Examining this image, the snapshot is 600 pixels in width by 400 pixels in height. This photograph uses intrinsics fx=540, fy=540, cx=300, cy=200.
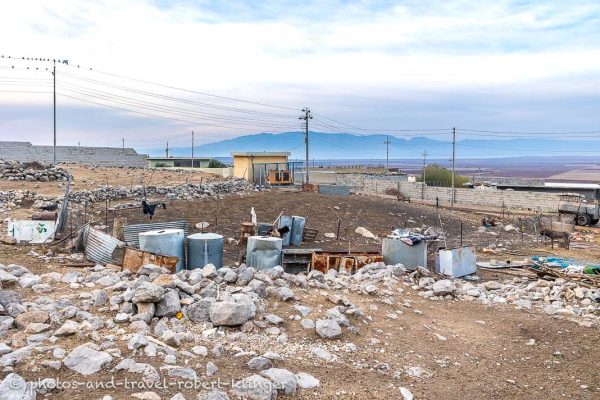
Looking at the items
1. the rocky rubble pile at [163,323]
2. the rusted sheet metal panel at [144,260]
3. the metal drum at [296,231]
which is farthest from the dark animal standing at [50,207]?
the rocky rubble pile at [163,323]

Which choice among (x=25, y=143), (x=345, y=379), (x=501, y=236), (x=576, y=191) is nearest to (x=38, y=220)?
(x=345, y=379)

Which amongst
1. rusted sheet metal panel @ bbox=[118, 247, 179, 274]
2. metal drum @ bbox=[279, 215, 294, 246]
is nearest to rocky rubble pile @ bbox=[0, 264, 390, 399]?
rusted sheet metal panel @ bbox=[118, 247, 179, 274]

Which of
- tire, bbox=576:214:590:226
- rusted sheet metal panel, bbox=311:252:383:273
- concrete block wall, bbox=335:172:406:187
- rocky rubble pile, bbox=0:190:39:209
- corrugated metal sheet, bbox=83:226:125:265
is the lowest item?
tire, bbox=576:214:590:226

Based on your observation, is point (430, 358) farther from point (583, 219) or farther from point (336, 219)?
point (583, 219)

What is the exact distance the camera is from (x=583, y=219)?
32250 millimetres

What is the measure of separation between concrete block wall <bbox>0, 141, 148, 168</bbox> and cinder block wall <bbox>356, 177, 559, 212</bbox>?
78.6 ft

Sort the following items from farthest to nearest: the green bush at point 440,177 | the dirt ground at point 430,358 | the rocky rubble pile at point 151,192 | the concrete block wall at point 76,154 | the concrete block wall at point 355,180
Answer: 1. the green bush at point 440,177
2. the concrete block wall at point 355,180
3. the concrete block wall at point 76,154
4. the rocky rubble pile at point 151,192
5. the dirt ground at point 430,358

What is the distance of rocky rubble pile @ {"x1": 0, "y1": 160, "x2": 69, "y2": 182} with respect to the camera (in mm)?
30359

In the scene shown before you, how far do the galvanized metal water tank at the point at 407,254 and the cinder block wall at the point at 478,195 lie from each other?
3184 cm

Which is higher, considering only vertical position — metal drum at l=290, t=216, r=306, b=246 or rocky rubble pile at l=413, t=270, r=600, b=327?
metal drum at l=290, t=216, r=306, b=246

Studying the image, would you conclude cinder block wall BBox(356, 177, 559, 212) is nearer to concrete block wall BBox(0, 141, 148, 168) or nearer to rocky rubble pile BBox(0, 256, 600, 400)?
concrete block wall BBox(0, 141, 148, 168)

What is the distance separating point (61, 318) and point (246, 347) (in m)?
2.30

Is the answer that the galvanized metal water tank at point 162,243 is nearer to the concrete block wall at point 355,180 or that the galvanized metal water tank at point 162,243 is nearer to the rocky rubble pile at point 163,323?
the rocky rubble pile at point 163,323

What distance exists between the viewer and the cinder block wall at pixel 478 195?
41344 millimetres
